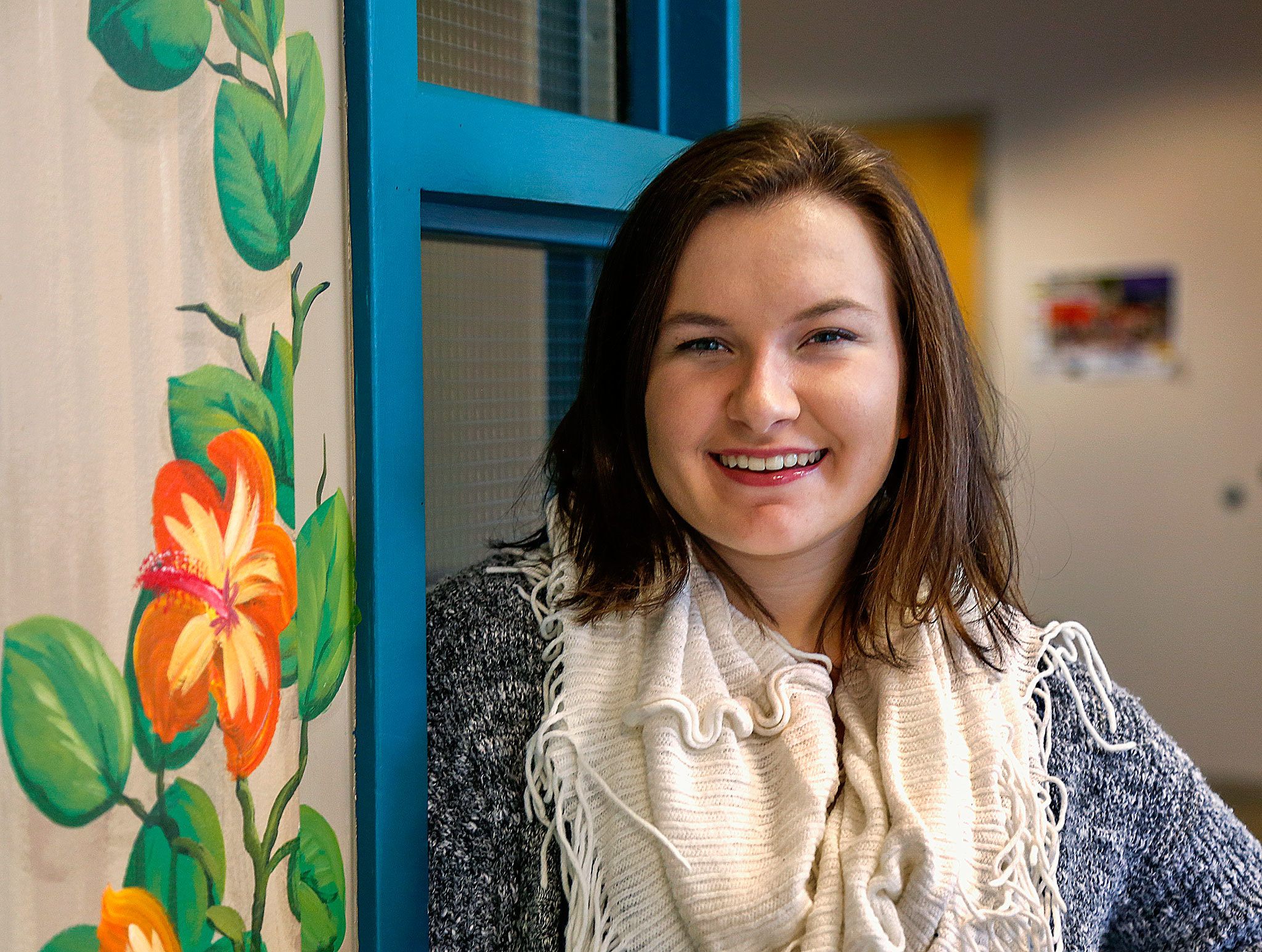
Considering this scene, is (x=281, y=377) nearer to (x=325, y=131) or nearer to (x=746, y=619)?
(x=325, y=131)

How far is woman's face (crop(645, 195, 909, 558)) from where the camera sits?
3.50 feet

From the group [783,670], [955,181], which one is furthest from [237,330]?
[955,181]

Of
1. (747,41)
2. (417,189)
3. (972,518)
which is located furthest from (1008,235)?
(417,189)

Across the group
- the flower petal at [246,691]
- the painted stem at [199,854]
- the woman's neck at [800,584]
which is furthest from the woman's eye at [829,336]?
the painted stem at [199,854]

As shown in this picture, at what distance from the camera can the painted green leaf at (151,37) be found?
2.08ft

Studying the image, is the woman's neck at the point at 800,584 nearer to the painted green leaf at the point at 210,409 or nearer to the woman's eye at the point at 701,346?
the woman's eye at the point at 701,346

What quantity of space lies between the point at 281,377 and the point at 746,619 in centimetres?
59

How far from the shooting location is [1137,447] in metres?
3.95

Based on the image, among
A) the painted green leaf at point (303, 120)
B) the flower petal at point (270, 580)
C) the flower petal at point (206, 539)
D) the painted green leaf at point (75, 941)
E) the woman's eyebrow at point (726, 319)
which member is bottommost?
the painted green leaf at point (75, 941)

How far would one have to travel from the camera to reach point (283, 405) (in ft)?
2.66

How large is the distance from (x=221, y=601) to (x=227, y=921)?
0.22 meters

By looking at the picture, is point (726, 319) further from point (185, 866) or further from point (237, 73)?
point (185, 866)

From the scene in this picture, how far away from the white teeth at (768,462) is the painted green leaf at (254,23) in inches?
21.2

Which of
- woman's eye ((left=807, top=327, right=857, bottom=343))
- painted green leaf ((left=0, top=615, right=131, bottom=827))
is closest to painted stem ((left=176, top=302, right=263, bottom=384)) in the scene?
painted green leaf ((left=0, top=615, right=131, bottom=827))
